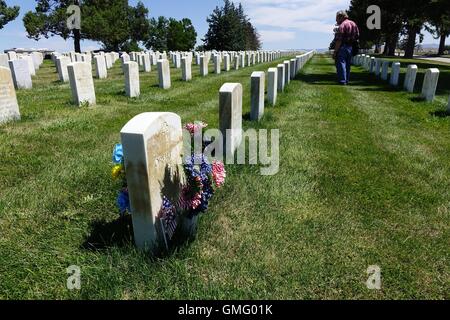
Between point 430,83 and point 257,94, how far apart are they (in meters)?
5.38

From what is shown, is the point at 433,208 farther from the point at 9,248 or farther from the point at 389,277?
the point at 9,248

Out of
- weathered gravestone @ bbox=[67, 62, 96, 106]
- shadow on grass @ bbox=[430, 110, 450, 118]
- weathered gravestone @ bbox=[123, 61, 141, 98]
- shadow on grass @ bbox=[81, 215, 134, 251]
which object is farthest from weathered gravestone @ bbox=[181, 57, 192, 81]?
shadow on grass @ bbox=[81, 215, 134, 251]

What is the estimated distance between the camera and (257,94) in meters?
6.90

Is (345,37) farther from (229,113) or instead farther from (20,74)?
(20,74)

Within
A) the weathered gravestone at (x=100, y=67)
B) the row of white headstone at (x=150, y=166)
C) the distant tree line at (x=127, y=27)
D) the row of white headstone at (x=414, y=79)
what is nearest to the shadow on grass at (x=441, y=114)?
the row of white headstone at (x=414, y=79)

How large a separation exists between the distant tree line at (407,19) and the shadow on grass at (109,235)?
17.5 metres

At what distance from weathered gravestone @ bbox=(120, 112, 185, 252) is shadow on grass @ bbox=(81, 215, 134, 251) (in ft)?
0.65

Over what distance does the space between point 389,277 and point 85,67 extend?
8027mm

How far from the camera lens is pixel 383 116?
26.1 ft

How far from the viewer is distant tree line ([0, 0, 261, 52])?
3938 centimetres

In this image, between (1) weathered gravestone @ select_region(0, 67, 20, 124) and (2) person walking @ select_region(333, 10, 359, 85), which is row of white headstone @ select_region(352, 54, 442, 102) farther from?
(1) weathered gravestone @ select_region(0, 67, 20, 124)

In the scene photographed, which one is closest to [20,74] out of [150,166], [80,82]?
[80,82]

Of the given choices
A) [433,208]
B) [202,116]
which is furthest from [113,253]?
[202,116]
